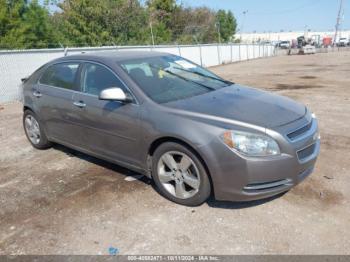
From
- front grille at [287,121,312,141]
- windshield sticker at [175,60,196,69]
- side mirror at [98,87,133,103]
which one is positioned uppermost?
windshield sticker at [175,60,196,69]

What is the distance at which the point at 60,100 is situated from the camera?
4699 mm

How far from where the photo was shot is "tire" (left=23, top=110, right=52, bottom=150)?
17.9ft

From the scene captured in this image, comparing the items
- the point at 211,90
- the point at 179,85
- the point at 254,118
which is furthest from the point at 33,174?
the point at 254,118

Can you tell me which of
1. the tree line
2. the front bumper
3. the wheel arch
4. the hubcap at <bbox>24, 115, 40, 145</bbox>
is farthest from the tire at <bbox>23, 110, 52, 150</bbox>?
the tree line

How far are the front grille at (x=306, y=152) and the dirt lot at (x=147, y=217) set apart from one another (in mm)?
540

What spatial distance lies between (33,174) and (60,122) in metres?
0.81

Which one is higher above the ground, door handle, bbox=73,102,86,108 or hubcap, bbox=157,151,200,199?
door handle, bbox=73,102,86,108

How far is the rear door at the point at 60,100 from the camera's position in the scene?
457 centimetres

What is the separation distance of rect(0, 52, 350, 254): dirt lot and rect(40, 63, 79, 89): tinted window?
119cm

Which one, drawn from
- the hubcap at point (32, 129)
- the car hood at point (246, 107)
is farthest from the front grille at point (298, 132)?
the hubcap at point (32, 129)

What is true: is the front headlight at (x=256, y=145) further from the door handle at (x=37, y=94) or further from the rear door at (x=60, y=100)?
the door handle at (x=37, y=94)

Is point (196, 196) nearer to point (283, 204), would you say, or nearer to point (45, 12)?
point (283, 204)

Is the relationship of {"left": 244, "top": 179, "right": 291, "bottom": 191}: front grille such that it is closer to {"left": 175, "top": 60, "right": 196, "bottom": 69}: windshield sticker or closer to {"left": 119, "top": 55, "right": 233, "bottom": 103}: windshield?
{"left": 119, "top": 55, "right": 233, "bottom": 103}: windshield

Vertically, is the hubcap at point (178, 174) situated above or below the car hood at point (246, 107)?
below
